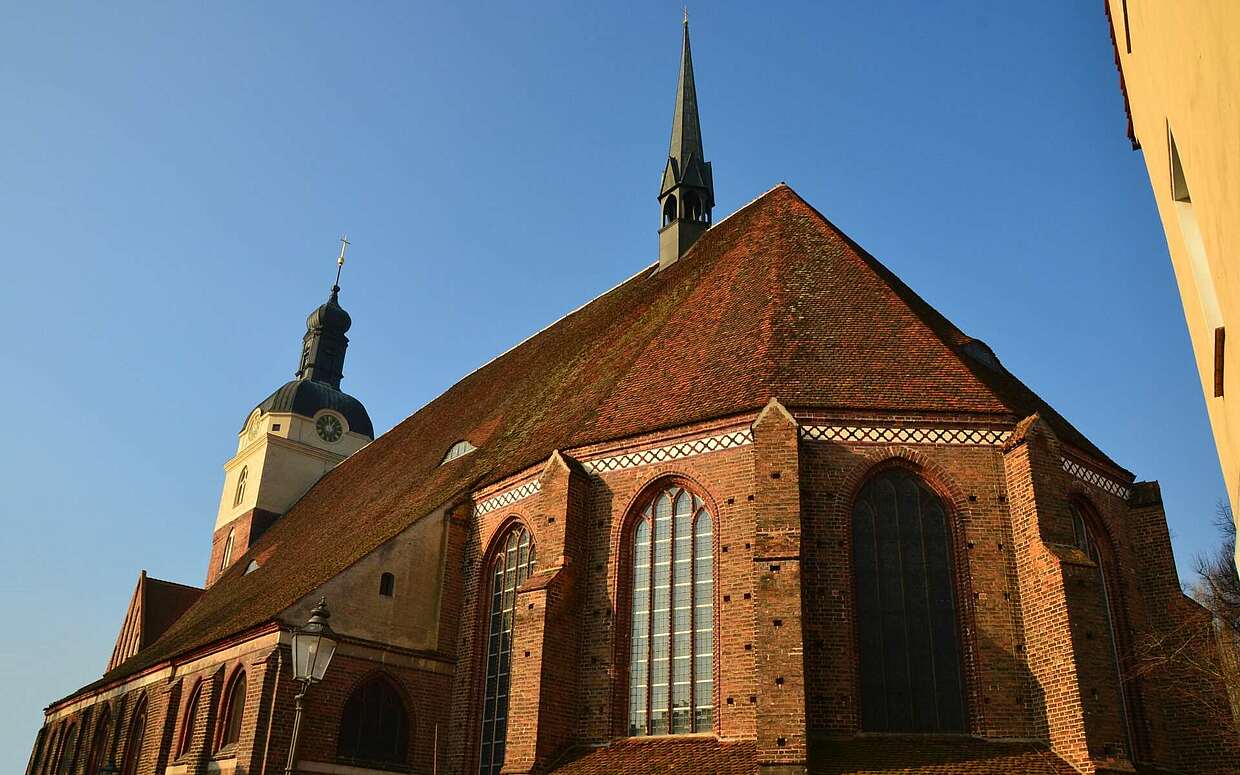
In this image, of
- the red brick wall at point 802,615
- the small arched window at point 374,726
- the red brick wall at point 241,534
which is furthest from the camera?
the red brick wall at point 241,534

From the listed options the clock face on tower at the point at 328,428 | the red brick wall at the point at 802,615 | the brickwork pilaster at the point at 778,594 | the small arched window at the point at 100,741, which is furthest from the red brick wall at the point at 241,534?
the brickwork pilaster at the point at 778,594

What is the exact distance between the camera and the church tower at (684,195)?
26.6 m

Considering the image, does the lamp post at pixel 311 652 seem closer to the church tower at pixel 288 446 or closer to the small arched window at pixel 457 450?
the small arched window at pixel 457 450

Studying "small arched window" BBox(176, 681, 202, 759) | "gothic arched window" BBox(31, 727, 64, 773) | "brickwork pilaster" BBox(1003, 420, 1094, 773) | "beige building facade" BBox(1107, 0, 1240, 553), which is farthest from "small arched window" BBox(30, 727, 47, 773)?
"beige building facade" BBox(1107, 0, 1240, 553)

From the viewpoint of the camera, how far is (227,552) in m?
38.1

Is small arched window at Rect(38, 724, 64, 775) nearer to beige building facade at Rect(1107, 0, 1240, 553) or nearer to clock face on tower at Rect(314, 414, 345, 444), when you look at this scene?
clock face on tower at Rect(314, 414, 345, 444)

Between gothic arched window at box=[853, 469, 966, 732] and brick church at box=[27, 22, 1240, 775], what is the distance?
0.03 m

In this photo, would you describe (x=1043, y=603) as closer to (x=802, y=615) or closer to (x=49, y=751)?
(x=802, y=615)

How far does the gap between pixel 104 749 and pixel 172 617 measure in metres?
8.09

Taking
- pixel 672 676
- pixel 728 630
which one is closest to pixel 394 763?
pixel 672 676

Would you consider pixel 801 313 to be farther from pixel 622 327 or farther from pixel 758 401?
pixel 622 327

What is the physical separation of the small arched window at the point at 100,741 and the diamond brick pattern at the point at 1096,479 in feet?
70.3

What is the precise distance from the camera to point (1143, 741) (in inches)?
586

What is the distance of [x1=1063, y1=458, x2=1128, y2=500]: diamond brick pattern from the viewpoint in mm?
16188
